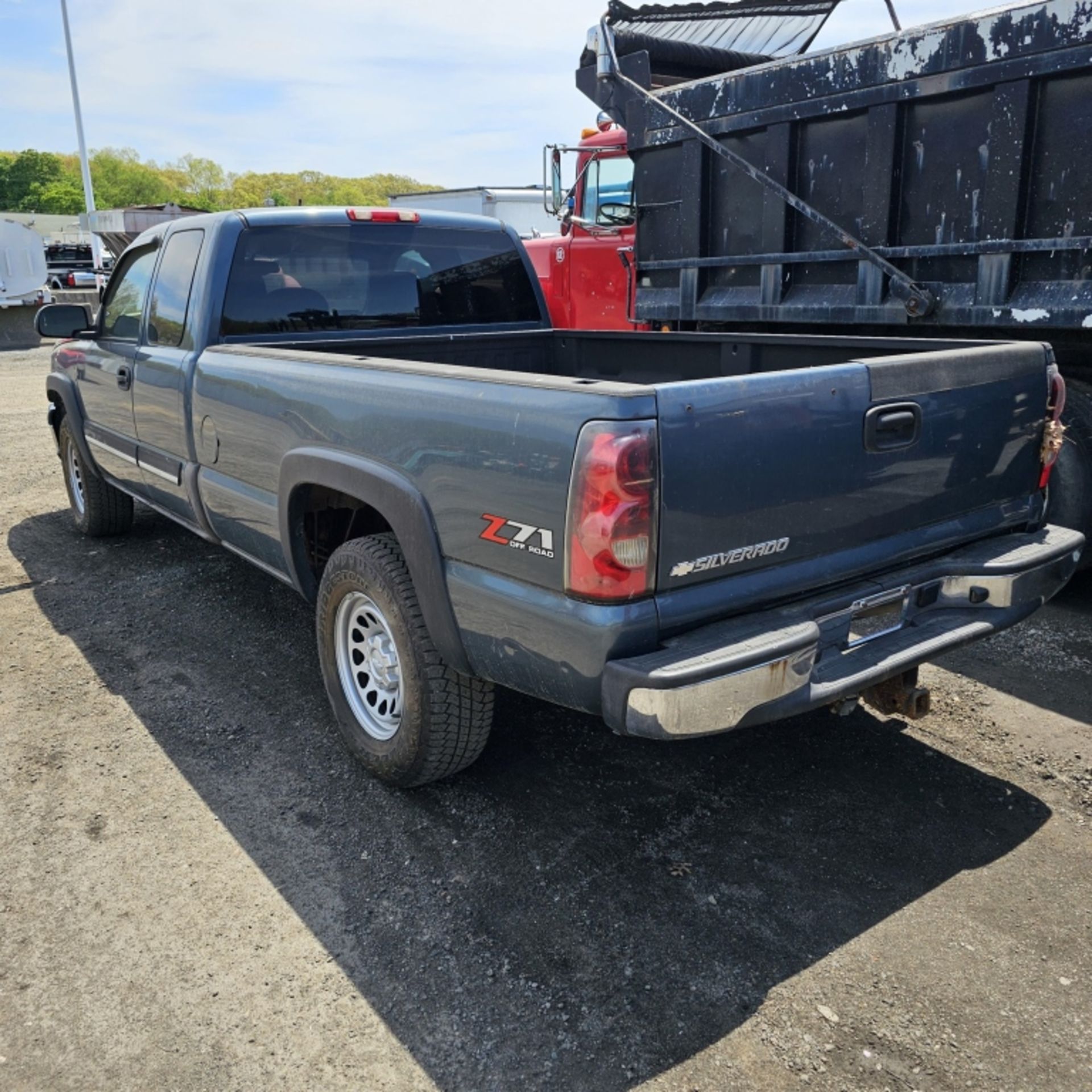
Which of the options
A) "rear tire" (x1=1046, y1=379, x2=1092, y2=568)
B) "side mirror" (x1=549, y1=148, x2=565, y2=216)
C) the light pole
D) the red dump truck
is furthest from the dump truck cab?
the light pole

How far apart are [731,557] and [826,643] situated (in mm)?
422

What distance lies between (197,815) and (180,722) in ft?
2.42

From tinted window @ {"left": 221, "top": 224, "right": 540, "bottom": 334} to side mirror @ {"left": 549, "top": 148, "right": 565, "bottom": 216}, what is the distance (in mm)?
2996

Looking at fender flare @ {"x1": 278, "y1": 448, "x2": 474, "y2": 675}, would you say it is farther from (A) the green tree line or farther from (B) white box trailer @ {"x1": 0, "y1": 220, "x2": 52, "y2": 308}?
(A) the green tree line

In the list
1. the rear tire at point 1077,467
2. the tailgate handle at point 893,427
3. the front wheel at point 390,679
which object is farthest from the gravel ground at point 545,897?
the tailgate handle at point 893,427

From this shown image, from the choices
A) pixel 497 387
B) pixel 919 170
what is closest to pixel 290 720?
pixel 497 387

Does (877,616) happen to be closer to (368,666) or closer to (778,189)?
(368,666)

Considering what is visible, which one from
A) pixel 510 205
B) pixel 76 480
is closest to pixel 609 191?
pixel 76 480

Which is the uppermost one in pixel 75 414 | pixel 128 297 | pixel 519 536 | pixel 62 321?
pixel 128 297

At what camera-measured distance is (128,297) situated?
5.29 m

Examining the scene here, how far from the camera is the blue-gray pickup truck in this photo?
95.7 inches

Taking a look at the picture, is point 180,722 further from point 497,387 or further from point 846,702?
point 846,702

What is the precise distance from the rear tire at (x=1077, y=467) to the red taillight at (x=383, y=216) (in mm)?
3236

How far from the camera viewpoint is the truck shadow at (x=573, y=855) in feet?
7.95
